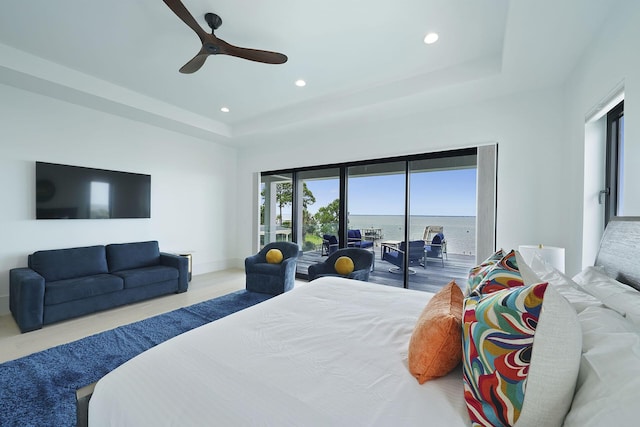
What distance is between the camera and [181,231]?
5.04 metres

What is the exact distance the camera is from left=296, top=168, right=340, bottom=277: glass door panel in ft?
15.8

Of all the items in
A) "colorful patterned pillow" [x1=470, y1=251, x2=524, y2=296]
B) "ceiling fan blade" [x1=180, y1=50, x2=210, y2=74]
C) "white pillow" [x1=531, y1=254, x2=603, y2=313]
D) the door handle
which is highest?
"ceiling fan blade" [x1=180, y1=50, x2=210, y2=74]

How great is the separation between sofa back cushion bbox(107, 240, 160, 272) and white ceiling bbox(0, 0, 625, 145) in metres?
2.02

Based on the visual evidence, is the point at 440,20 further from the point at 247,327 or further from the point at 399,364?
the point at 247,327

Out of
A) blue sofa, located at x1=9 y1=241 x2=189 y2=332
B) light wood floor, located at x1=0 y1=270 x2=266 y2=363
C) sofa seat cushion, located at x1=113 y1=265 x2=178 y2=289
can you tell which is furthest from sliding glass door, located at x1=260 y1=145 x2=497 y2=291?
blue sofa, located at x1=9 y1=241 x2=189 y2=332

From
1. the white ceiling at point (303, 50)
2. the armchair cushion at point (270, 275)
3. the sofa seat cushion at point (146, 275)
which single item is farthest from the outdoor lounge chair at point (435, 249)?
the sofa seat cushion at point (146, 275)

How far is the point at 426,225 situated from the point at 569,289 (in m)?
2.87

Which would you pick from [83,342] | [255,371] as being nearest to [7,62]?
[83,342]

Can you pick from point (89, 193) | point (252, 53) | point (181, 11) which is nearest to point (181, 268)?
point (89, 193)

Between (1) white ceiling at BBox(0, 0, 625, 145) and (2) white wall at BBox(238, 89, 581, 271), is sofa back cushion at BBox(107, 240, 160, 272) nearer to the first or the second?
(1) white ceiling at BBox(0, 0, 625, 145)

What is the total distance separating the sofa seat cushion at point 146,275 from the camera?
3.53 m

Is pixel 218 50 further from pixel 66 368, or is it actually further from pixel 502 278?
pixel 66 368

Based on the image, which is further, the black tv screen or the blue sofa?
the black tv screen

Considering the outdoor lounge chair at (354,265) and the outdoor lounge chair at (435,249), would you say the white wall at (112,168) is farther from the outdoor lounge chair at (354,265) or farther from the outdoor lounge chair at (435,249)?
the outdoor lounge chair at (435,249)
